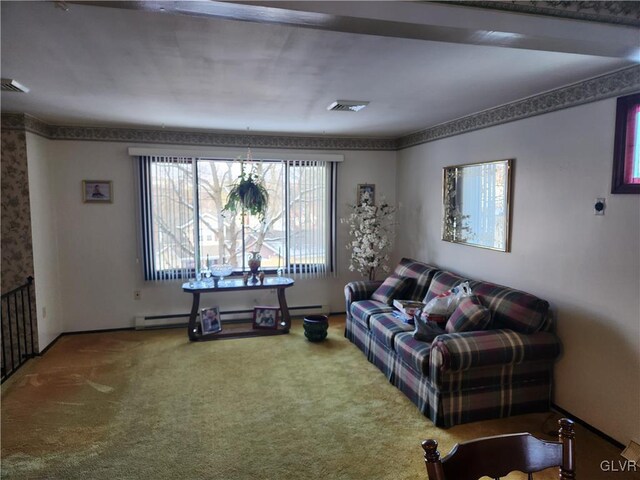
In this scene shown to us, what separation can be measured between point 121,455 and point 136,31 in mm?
2457

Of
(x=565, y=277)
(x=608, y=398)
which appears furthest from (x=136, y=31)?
(x=608, y=398)

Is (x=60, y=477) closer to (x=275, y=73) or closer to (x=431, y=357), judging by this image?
(x=431, y=357)

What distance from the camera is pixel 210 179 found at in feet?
17.2

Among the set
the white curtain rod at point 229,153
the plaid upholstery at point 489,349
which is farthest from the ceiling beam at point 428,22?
the white curtain rod at point 229,153

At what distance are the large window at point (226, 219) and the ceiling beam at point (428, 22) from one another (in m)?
3.73

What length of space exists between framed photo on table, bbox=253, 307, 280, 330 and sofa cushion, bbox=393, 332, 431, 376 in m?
1.90

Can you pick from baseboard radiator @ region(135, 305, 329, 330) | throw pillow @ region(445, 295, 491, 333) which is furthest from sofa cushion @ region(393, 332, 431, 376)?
baseboard radiator @ region(135, 305, 329, 330)

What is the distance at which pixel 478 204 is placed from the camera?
399 centimetres

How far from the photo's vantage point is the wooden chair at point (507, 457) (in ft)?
3.81

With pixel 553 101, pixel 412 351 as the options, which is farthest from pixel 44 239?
pixel 553 101

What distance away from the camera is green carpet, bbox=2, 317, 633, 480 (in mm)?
2471

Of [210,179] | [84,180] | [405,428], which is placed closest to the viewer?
[405,428]

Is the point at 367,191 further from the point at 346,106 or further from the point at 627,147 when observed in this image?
the point at 627,147

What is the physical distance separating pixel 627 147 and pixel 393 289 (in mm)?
2400
